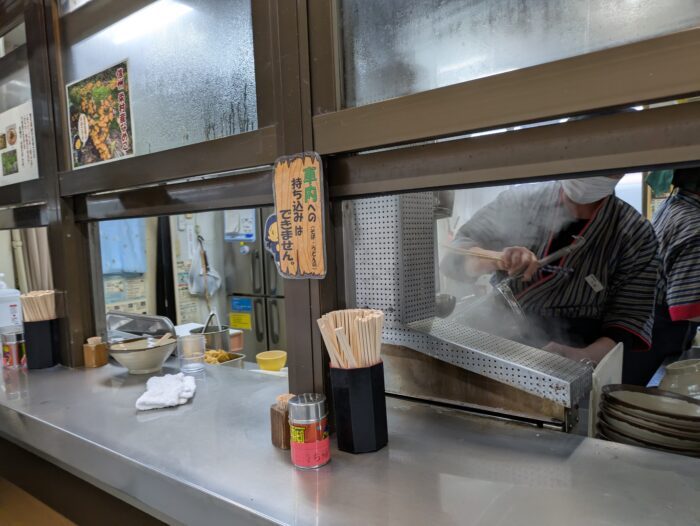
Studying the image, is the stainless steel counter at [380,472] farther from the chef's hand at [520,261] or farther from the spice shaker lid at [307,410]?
the chef's hand at [520,261]

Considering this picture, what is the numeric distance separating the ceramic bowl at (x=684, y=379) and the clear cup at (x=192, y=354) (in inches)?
65.5

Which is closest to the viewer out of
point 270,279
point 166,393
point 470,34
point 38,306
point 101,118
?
point 470,34

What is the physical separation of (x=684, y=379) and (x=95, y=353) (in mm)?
2206

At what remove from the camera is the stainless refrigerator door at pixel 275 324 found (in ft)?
16.5

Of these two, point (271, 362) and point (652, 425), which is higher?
point (652, 425)

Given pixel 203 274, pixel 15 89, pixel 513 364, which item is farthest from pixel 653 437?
pixel 203 274

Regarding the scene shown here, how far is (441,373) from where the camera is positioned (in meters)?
1.36

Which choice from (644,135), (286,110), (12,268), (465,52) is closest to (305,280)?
(286,110)

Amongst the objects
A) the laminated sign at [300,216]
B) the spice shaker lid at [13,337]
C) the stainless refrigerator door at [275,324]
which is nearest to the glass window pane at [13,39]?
the spice shaker lid at [13,337]

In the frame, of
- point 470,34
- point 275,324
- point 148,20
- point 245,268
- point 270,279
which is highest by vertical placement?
point 148,20

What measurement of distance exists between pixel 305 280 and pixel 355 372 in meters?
0.29

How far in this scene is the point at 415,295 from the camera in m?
1.46

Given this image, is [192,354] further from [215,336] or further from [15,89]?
[15,89]

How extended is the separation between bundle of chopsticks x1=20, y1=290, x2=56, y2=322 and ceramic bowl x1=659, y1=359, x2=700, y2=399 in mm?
2367
